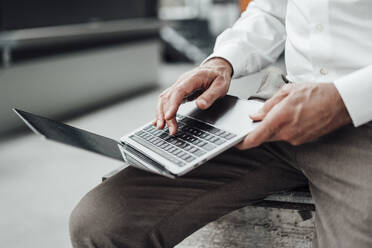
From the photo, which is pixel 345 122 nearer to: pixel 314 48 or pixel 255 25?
pixel 314 48

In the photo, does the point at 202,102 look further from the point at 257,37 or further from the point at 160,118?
the point at 257,37

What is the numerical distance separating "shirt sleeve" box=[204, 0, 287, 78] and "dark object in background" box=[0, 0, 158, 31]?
235 cm

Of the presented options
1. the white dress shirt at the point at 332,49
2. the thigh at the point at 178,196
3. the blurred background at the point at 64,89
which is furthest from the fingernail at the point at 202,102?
the blurred background at the point at 64,89

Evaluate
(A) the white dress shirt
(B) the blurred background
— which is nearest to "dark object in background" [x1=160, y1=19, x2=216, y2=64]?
(B) the blurred background

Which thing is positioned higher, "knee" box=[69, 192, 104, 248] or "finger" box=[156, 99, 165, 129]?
"finger" box=[156, 99, 165, 129]

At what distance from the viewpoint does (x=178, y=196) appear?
0.73 metres

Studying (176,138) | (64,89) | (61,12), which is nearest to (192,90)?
(176,138)

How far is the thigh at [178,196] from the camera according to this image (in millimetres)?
682

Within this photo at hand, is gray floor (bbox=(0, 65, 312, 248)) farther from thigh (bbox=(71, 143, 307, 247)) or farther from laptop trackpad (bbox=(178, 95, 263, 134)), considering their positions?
laptop trackpad (bbox=(178, 95, 263, 134))

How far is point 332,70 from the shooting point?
0.77 metres

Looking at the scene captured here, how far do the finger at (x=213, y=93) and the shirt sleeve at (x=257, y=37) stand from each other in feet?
0.43

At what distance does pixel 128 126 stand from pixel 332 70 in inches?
92.0

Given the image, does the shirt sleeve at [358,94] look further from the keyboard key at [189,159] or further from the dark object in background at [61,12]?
the dark object in background at [61,12]

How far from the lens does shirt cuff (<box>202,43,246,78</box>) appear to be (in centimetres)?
94
